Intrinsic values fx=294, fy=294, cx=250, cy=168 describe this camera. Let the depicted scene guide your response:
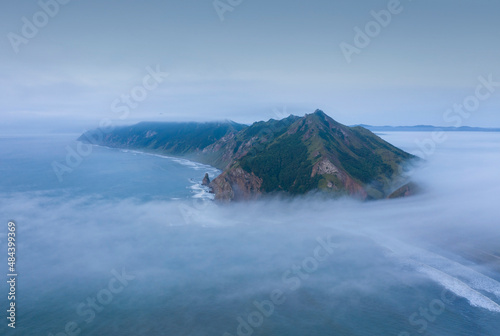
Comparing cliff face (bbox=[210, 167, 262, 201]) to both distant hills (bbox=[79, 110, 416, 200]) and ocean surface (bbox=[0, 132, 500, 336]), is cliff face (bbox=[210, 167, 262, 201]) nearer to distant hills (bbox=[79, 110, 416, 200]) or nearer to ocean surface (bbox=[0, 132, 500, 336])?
distant hills (bbox=[79, 110, 416, 200])

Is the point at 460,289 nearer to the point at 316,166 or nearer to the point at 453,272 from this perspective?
the point at 453,272

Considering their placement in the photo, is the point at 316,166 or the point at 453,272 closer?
the point at 453,272

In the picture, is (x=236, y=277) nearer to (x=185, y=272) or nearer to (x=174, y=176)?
(x=185, y=272)

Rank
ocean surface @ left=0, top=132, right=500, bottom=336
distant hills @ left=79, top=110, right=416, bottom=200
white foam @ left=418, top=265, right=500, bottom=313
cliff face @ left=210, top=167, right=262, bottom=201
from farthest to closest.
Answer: cliff face @ left=210, top=167, right=262, bottom=201
distant hills @ left=79, top=110, right=416, bottom=200
white foam @ left=418, top=265, right=500, bottom=313
ocean surface @ left=0, top=132, right=500, bottom=336

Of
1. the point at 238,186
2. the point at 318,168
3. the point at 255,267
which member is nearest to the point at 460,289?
the point at 255,267

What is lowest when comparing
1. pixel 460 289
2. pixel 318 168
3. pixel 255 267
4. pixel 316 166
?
pixel 255 267

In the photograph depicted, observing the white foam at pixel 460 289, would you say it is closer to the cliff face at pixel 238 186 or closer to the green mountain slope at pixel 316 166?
the green mountain slope at pixel 316 166

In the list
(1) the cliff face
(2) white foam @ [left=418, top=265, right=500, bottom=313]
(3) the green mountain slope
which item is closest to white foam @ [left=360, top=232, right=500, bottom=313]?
(2) white foam @ [left=418, top=265, right=500, bottom=313]

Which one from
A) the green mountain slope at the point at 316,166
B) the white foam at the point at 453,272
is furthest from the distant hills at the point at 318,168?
the white foam at the point at 453,272
